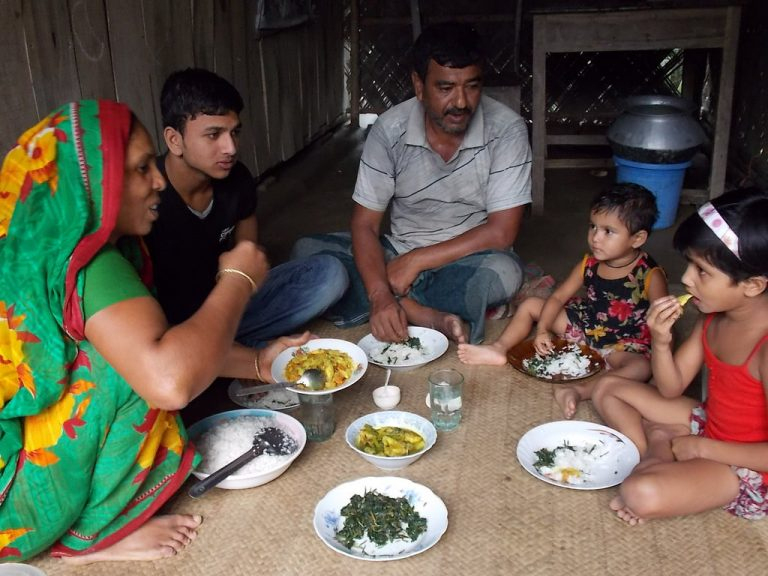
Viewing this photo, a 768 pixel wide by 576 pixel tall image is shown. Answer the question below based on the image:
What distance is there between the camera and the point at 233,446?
6.28 ft

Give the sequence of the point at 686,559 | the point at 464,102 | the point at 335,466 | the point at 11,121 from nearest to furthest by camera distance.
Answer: the point at 686,559 < the point at 335,466 < the point at 11,121 < the point at 464,102

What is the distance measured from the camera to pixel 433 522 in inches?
66.7

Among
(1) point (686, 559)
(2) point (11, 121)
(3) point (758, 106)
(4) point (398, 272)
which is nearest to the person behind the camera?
(1) point (686, 559)

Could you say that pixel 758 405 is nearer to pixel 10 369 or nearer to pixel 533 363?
pixel 533 363

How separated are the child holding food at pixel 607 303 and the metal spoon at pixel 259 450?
766 millimetres

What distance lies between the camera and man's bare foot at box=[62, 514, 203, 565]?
1.64 metres

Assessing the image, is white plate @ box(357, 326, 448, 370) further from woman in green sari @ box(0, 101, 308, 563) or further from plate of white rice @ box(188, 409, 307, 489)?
woman in green sari @ box(0, 101, 308, 563)

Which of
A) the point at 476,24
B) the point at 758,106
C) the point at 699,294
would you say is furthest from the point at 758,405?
the point at 476,24

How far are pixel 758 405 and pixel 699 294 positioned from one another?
0.29 m

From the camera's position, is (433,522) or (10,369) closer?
(10,369)

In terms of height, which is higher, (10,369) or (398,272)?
(10,369)

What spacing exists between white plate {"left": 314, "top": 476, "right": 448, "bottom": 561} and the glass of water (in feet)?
1.25

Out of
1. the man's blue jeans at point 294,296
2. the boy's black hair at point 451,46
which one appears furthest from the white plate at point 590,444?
the boy's black hair at point 451,46

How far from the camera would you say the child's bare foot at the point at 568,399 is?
84.8 inches
